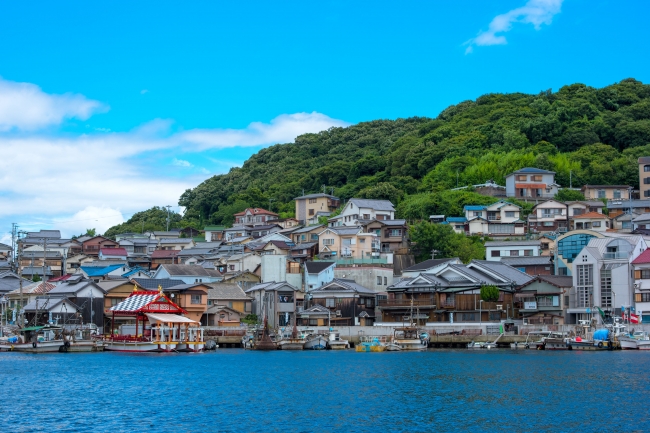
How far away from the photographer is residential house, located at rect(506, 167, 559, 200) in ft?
293

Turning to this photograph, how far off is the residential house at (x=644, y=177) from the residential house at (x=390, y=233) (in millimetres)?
30580

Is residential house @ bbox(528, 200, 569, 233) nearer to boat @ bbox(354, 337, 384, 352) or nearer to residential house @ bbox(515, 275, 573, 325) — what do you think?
residential house @ bbox(515, 275, 573, 325)

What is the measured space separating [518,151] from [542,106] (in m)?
17.4

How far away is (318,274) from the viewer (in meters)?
72.2

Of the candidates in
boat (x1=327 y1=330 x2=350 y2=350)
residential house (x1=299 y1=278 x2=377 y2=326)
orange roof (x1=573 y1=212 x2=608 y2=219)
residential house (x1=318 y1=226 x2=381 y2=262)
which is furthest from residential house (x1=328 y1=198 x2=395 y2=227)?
boat (x1=327 y1=330 x2=350 y2=350)

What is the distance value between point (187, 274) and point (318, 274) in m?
13.5

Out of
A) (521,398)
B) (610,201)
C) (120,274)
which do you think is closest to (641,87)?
(610,201)

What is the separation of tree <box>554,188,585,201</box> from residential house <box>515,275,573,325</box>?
2580 centimetres

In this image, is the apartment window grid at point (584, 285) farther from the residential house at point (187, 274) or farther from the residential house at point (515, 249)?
the residential house at point (187, 274)

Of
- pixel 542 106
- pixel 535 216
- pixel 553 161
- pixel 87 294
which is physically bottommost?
pixel 87 294

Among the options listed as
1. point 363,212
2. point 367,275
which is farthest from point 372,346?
point 363,212

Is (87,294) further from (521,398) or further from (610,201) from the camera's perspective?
(610,201)

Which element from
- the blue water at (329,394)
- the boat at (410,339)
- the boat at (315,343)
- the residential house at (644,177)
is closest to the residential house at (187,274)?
the boat at (315,343)

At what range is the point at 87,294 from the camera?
67.9 metres
